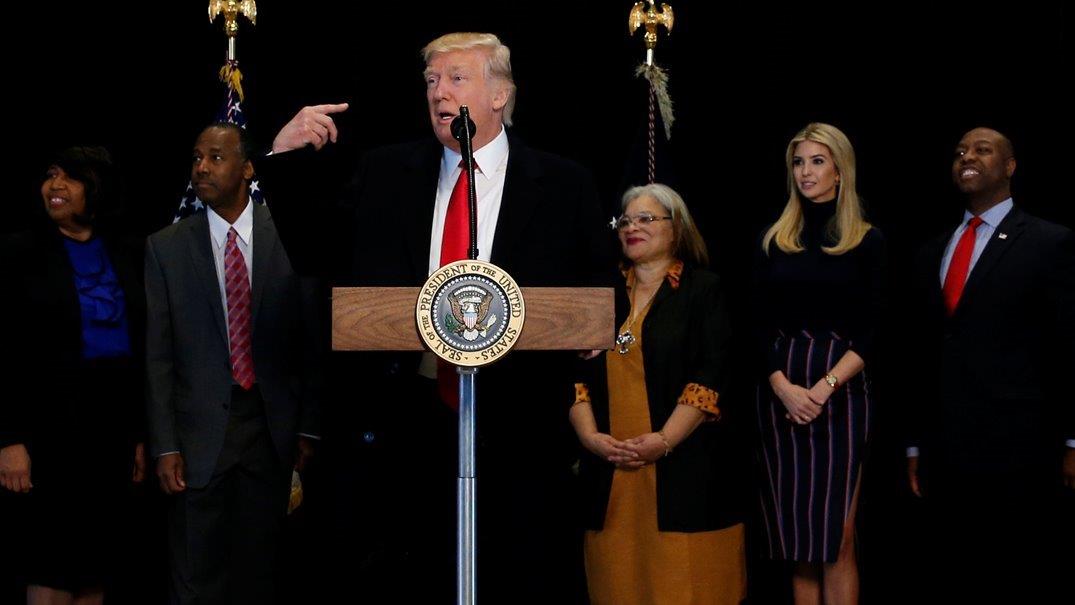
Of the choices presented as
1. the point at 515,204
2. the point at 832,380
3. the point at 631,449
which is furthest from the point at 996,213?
the point at 515,204

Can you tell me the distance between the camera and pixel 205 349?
335cm

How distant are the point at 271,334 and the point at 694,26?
1.92m

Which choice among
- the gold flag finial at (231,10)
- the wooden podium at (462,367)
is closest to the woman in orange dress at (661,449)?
the gold flag finial at (231,10)

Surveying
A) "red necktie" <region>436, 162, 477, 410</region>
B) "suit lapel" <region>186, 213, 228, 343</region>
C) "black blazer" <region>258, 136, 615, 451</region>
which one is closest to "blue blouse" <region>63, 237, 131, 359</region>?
"suit lapel" <region>186, 213, 228, 343</region>

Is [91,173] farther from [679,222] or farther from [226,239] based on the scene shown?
[679,222]

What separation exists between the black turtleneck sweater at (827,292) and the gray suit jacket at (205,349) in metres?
1.29

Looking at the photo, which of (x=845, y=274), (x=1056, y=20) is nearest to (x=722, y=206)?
(x=845, y=274)

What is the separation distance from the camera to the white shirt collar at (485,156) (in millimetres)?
2664

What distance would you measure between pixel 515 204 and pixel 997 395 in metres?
1.63

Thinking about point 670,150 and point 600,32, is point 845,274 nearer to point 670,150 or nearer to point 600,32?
point 670,150

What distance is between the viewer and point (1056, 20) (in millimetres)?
4273

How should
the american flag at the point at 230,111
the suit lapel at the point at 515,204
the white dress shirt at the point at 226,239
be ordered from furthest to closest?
the american flag at the point at 230,111, the white dress shirt at the point at 226,239, the suit lapel at the point at 515,204

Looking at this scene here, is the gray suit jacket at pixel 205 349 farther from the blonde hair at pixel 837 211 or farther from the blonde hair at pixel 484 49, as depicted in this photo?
the blonde hair at pixel 837 211

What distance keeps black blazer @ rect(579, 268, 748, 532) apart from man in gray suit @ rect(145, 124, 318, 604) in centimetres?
80
